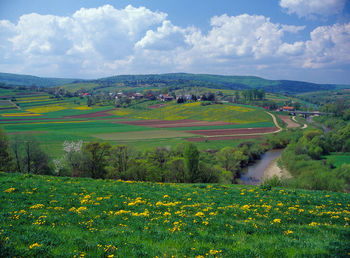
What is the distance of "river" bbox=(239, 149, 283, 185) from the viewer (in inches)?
2292

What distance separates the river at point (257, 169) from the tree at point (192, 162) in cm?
1782

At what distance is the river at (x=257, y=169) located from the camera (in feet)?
191

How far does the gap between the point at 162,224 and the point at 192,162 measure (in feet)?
108

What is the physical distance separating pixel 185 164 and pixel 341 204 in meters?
29.5

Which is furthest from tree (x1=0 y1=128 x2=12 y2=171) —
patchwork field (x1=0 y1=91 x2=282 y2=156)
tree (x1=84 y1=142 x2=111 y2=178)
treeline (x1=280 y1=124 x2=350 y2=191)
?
treeline (x1=280 y1=124 x2=350 y2=191)

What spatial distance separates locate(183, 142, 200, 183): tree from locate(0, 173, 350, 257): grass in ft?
83.8

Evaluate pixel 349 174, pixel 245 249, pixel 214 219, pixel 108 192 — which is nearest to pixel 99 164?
pixel 108 192

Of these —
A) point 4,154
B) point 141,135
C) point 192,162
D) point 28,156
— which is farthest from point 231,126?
point 4,154

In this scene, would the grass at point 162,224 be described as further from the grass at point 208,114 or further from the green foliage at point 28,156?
the grass at point 208,114

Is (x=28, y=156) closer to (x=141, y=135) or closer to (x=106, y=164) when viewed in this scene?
(x=106, y=164)

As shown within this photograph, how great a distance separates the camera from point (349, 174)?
48.2m

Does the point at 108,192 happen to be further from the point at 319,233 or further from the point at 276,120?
the point at 276,120

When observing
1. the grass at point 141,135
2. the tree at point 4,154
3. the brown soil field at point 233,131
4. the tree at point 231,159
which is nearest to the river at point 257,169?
the tree at point 231,159

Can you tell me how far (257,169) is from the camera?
68.0 m
